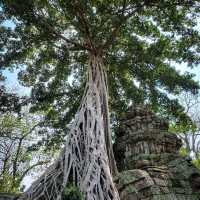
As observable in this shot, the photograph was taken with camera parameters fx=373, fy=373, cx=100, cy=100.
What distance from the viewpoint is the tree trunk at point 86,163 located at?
15.0ft

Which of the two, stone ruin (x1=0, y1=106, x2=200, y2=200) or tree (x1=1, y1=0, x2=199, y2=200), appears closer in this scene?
stone ruin (x1=0, y1=106, x2=200, y2=200)

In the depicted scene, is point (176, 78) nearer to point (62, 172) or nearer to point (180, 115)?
point (180, 115)

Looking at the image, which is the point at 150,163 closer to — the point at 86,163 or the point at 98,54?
the point at 86,163

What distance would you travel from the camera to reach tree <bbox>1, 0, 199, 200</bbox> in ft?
21.5

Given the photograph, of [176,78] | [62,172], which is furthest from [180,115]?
[62,172]

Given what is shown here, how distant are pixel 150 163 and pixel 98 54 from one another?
2938 mm

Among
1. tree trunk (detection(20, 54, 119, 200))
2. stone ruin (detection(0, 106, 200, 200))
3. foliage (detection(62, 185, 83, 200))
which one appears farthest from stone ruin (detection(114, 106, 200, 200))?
foliage (detection(62, 185, 83, 200))

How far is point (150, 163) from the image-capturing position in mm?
5656

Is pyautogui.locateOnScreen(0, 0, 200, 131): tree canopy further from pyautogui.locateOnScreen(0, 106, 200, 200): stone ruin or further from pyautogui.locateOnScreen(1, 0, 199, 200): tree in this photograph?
pyautogui.locateOnScreen(0, 106, 200, 200): stone ruin

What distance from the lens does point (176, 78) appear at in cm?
794

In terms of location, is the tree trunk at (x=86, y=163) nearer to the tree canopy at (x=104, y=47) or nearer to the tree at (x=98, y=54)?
the tree at (x=98, y=54)

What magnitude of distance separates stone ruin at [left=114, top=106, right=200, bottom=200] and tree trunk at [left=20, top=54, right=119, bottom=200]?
1.04ft

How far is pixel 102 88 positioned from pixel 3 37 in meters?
2.59

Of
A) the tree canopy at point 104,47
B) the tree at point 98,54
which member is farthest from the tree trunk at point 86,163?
the tree canopy at point 104,47
